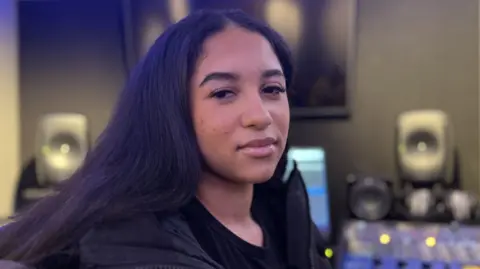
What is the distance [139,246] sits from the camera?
0.79 meters

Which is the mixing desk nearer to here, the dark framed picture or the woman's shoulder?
the dark framed picture

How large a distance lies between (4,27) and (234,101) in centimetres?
202

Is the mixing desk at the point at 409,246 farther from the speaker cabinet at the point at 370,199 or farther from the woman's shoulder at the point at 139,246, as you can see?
the woman's shoulder at the point at 139,246

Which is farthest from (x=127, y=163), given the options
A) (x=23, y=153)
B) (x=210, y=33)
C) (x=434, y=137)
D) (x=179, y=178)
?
(x=23, y=153)

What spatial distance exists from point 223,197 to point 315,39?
1597mm

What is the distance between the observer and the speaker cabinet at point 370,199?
2.11 meters

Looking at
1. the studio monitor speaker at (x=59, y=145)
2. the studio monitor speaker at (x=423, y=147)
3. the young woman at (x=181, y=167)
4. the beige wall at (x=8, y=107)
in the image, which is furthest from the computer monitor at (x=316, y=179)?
the young woman at (x=181, y=167)

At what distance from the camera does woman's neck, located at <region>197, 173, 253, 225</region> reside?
90 centimetres

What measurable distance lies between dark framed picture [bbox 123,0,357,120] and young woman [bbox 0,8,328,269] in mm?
1489

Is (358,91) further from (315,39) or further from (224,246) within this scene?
(224,246)

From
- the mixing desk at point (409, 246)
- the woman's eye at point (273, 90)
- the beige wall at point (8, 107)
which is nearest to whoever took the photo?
the woman's eye at point (273, 90)

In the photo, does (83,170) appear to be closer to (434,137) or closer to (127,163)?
(127,163)

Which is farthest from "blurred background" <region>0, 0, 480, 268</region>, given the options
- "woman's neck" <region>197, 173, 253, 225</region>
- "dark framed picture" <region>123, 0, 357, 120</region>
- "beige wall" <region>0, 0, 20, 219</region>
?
"woman's neck" <region>197, 173, 253, 225</region>

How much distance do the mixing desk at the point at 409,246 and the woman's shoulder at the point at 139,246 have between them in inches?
38.4
